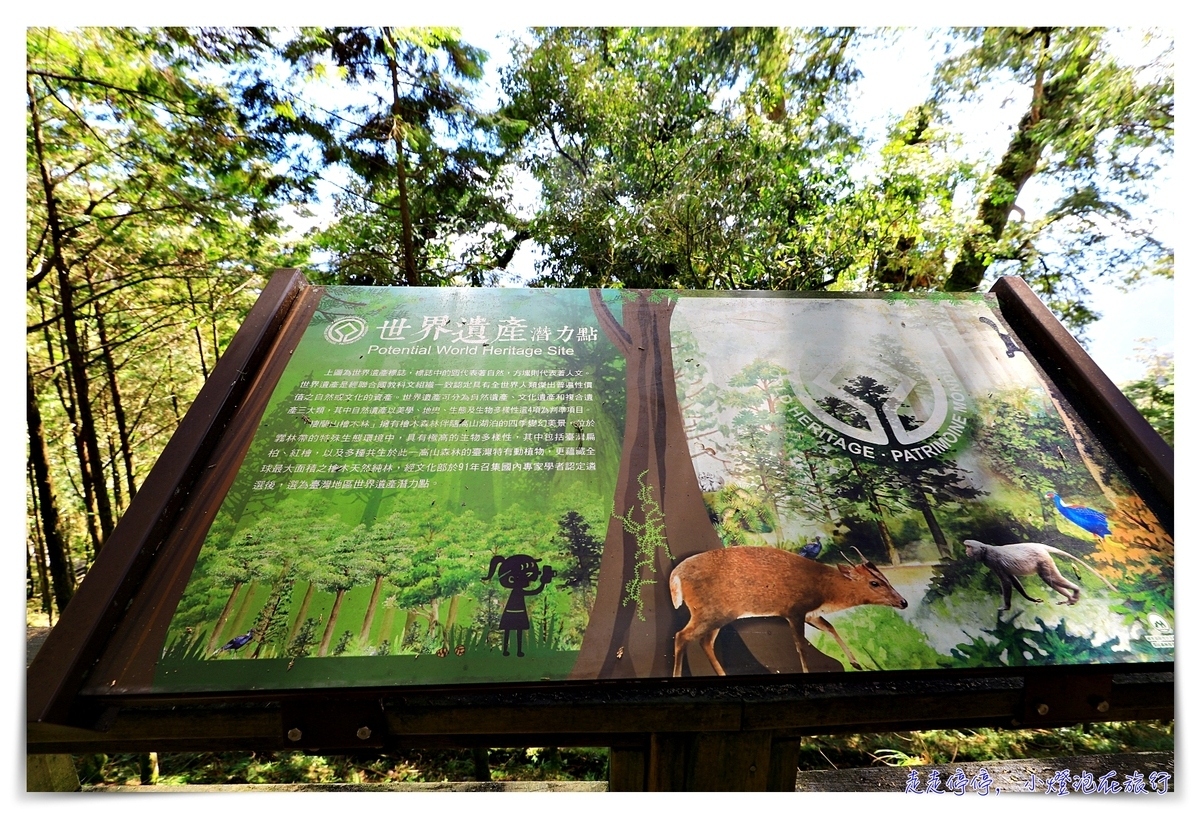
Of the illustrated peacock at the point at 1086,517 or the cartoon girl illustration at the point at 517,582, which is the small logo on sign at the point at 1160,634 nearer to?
the illustrated peacock at the point at 1086,517

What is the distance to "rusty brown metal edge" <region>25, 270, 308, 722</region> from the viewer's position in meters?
1.11

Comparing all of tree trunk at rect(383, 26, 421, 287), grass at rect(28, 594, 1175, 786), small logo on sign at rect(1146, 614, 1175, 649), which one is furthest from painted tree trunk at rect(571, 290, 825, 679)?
tree trunk at rect(383, 26, 421, 287)

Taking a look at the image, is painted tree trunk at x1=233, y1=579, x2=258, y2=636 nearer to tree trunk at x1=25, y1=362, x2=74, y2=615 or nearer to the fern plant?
the fern plant

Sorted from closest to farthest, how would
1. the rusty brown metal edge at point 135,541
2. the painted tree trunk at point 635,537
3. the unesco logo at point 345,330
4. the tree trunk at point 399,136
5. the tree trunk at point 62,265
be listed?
the rusty brown metal edge at point 135,541
the painted tree trunk at point 635,537
the unesco logo at point 345,330
the tree trunk at point 62,265
the tree trunk at point 399,136

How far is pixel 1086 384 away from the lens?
5.84 feet

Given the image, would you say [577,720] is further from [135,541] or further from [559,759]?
[559,759]

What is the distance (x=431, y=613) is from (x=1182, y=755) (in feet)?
6.65

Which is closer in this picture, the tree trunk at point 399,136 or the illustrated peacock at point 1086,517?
the illustrated peacock at point 1086,517

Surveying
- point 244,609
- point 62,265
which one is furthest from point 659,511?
point 62,265

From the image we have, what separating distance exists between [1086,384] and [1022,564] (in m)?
0.82

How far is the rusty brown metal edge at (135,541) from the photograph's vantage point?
1107 mm

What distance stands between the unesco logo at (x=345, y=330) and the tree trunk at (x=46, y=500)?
149 inches

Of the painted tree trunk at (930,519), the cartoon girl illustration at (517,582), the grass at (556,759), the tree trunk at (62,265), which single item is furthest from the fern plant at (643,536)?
the tree trunk at (62,265)

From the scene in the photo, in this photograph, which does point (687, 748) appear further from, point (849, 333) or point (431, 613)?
point (849, 333)
